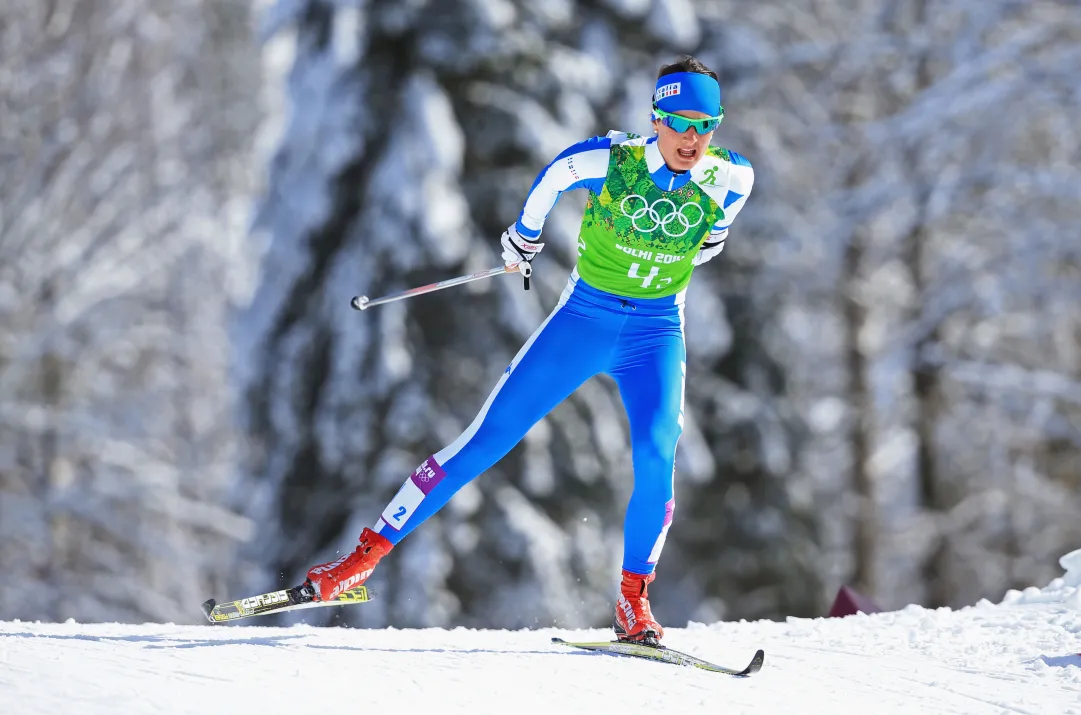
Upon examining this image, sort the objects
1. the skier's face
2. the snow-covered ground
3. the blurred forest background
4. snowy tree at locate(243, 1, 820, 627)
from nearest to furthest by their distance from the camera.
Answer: the snow-covered ground → the skier's face → snowy tree at locate(243, 1, 820, 627) → the blurred forest background

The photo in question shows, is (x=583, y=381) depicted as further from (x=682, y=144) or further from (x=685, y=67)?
(x=685, y=67)

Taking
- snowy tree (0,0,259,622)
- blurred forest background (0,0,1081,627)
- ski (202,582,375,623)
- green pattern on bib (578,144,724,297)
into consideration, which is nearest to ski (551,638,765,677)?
ski (202,582,375,623)

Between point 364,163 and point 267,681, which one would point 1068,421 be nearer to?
point 364,163

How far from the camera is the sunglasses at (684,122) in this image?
4875 millimetres

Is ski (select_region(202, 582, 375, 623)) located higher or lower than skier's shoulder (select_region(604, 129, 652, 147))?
lower

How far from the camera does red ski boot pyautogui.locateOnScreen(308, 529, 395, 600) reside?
16.3 ft

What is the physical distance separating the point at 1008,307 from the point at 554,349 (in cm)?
1094

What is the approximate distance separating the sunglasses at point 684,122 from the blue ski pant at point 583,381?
27.3 inches

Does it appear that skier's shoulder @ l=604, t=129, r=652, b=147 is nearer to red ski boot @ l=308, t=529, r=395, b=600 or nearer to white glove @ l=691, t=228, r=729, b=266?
white glove @ l=691, t=228, r=729, b=266

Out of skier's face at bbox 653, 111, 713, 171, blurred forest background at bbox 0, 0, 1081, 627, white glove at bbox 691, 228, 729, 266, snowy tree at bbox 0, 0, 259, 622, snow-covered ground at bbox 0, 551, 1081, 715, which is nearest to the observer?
snow-covered ground at bbox 0, 551, 1081, 715

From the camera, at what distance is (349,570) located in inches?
197

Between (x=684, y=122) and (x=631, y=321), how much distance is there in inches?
31.9

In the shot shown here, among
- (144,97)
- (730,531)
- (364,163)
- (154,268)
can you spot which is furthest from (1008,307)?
(144,97)

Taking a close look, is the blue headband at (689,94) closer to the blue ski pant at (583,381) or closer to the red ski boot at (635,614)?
the blue ski pant at (583,381)
